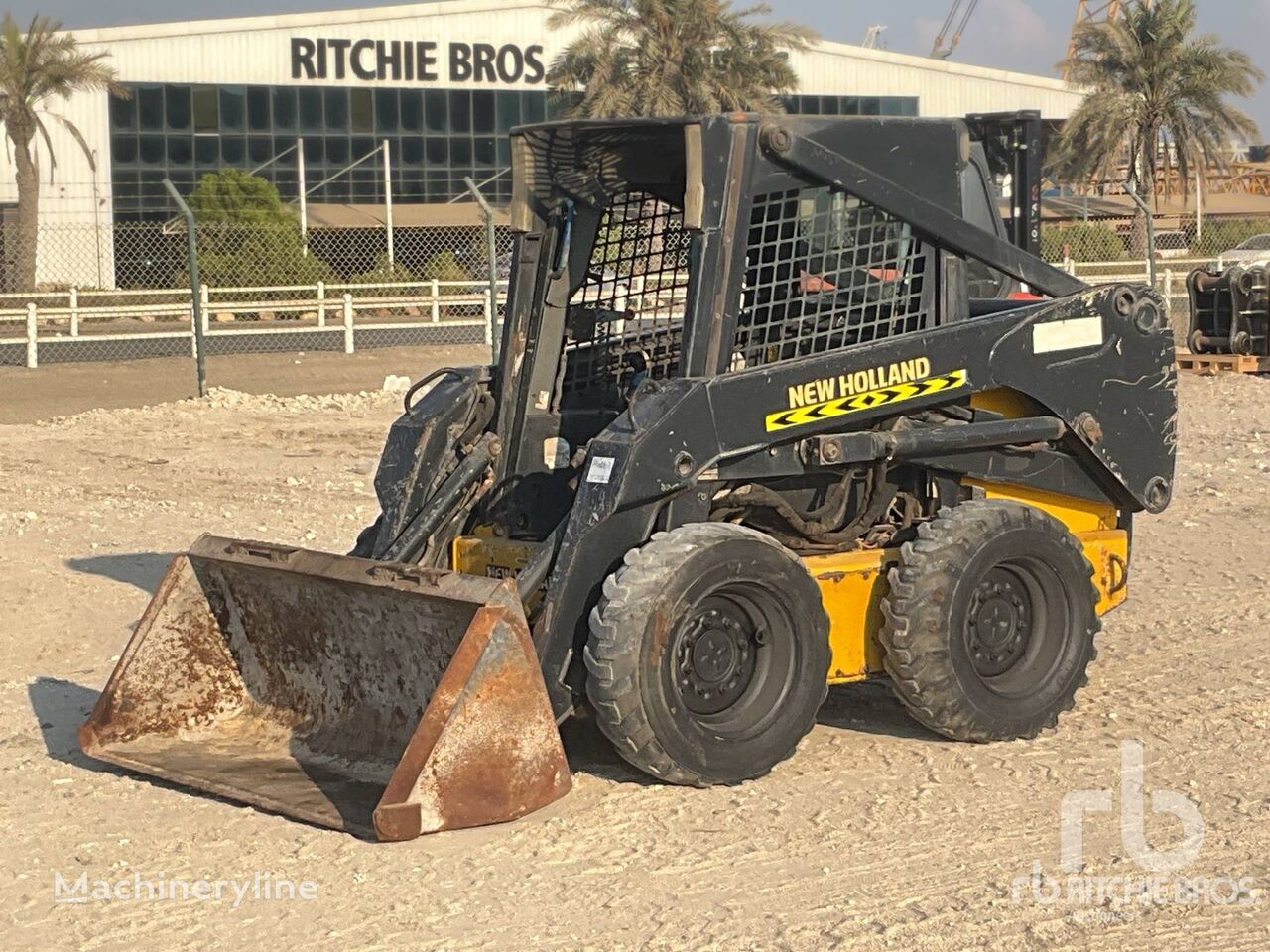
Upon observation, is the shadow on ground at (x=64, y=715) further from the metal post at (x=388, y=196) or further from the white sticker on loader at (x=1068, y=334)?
A: the metal post at (x=388, y=196)

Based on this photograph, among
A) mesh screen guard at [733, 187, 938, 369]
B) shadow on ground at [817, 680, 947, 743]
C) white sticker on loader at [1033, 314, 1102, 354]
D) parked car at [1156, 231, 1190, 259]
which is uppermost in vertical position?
parked car at [1156, 231, 1190, 259]

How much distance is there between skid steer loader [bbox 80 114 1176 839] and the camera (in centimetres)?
572

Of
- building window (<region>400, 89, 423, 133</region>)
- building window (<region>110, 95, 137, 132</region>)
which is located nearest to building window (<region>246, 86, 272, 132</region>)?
building window (<region>110, 95, 137, 132</region>)

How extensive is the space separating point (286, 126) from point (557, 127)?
43125 mm

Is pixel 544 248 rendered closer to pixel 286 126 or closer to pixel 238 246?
pixel 238 246

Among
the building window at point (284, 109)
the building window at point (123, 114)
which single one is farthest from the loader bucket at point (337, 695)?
the building window at point (284, 109)

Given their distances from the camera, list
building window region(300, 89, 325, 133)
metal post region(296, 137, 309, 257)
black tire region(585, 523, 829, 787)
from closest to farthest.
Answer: black tire region(585, 523, 829, 787) → metal post region(296, 137, 309, 257) → building window region(300, 89, 325, 133)

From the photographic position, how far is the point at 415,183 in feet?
161

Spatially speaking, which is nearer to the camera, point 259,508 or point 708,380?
point 708,380

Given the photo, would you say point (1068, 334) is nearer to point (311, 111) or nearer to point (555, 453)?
point (555, 453)

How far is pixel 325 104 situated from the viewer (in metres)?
48.5

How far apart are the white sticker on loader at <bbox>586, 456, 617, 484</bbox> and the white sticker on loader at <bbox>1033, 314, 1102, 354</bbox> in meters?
1.78

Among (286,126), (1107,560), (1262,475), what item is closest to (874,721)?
(1107,560)

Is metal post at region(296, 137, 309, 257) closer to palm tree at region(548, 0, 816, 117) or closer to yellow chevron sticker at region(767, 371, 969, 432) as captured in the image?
palm tree at region(548, 0, 816, 117)
